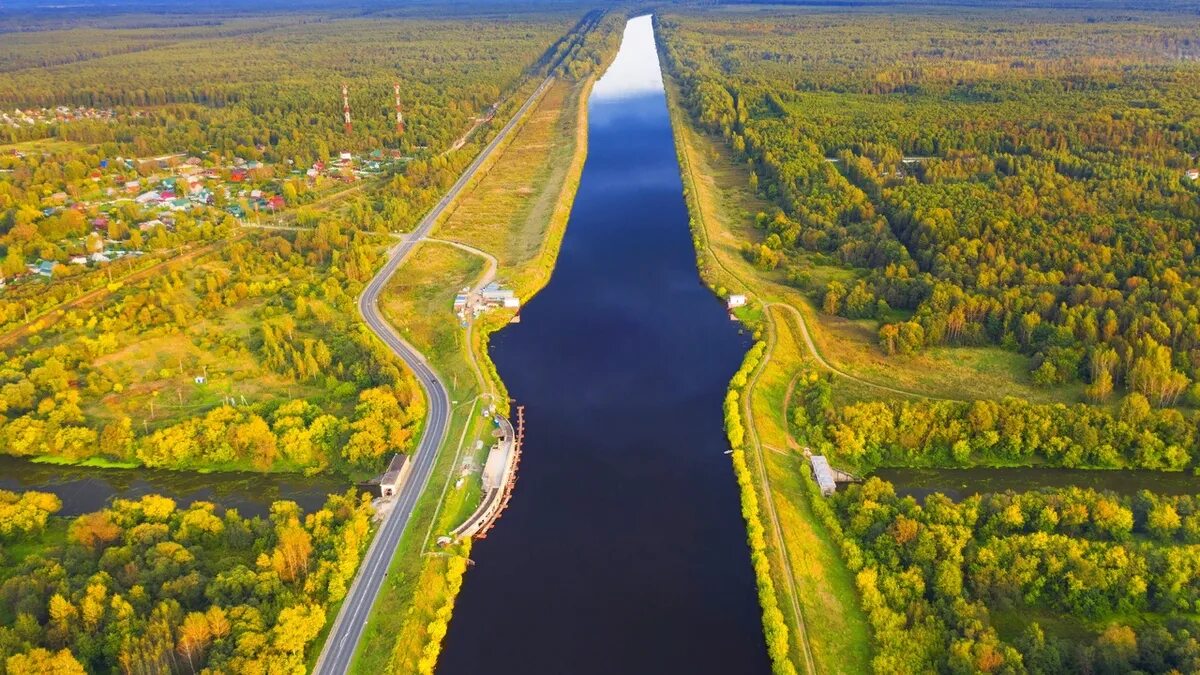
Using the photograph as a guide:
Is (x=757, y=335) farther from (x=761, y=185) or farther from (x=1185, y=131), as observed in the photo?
(x=1185, y=131)

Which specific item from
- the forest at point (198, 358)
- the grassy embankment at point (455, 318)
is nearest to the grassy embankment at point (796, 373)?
the grassy embankment at point (455, 318)

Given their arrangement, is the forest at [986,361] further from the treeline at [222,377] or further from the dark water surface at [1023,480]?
the treeline at [222,377]

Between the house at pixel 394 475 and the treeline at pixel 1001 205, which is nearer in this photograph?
the house at pixel 394 475

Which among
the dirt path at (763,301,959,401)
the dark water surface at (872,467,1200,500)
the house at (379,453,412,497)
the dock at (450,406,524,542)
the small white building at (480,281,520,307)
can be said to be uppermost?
the small white building at (480,281,520,307)

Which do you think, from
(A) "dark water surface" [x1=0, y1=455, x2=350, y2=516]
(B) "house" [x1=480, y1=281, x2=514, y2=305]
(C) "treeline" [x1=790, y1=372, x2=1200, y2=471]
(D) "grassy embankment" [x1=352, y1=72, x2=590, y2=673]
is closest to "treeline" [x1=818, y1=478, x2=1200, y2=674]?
(C) "treeline" [x1=790, y1=372, x2=1200, y2=471]

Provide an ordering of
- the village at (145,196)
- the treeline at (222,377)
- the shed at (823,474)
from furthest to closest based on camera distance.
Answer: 1. the village at (145,196)
2. the treeline at (222,377)
3. the shed at (823,474)

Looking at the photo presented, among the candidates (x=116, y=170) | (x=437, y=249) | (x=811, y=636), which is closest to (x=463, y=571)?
(x=811, y=636)

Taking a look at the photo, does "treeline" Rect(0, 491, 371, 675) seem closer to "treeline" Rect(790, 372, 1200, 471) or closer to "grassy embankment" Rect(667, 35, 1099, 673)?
"grassy embankment" Rect(667, 35, 1099, 673)
